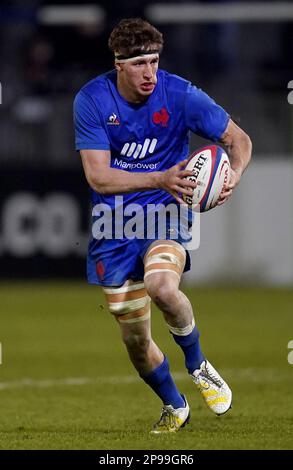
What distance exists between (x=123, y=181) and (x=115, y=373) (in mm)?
4457

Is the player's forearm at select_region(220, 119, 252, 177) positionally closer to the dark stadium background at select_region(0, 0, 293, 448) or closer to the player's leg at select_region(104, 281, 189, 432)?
the player's leg at select_region(104, 281, 189, 432)

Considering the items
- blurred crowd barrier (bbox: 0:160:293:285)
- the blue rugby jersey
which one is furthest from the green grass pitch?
the blue rugby jersey

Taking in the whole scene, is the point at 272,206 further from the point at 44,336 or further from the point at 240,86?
the point at 44,336

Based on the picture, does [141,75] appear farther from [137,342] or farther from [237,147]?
[137,342]

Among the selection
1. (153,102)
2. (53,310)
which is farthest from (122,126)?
(53,310)

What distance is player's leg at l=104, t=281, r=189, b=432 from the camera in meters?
8.11

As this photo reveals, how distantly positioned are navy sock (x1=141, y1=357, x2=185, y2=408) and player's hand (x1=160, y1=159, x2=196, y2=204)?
4.17 ft

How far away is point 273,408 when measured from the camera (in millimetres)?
9398

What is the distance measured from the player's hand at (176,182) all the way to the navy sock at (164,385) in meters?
1.27

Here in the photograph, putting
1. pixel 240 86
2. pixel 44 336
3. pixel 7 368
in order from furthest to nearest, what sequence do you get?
pixel 240 86
pixel 44 336
pixel 7 368

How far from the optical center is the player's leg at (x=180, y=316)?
7.73 metres

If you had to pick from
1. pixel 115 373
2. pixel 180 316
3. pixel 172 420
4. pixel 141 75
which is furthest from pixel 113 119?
pixel 115 373

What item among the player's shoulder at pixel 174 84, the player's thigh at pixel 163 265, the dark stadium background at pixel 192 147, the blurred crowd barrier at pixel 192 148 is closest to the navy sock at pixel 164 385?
the player's thigh at pixel 163 265

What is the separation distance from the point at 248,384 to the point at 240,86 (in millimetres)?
8478
